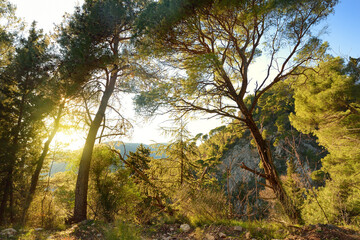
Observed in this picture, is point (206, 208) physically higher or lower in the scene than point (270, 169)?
lower

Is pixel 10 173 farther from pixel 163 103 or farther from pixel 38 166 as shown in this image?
pixel 163 103

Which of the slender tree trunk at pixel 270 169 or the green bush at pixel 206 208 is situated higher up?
the slender tree trunk at pixel 270 169

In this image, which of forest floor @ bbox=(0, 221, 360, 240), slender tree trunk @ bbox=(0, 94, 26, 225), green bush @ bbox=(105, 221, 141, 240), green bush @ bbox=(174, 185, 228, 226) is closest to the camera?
green bush @ bbox=(105, 221, 141, 240)

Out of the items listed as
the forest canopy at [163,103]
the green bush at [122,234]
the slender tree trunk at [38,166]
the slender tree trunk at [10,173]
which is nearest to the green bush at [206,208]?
the forest canopy at [163,103]

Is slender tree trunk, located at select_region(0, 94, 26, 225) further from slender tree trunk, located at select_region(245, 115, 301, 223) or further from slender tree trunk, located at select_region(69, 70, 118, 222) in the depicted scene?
slender tree trunk, located at select_region(245, 115, 301, 223)

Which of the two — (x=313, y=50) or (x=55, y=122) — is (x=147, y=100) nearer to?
(x=313, y=50)

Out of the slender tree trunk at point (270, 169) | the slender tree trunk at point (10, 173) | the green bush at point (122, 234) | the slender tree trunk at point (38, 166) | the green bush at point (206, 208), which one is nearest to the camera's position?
the green bush at point (122, 234)

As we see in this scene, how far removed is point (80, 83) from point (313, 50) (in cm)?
754

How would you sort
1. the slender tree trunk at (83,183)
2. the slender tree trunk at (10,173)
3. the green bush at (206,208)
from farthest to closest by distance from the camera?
the slender tree trunk at (10,173) < the slender tree trunk at (83,183) < the green bush at (206,208)

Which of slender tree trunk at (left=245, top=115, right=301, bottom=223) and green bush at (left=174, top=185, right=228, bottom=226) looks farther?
slender tree trunk at (left=245, top=115, right=301, bottom=223)

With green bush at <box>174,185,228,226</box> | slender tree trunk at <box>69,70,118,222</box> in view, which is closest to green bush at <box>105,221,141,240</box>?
green bush at <box>174,185,228,226</box>

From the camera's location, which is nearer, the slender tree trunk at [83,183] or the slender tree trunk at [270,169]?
the slender tree trunk at [270,169]

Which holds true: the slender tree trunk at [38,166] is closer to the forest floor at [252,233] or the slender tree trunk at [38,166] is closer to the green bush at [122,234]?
the forest floor at [252,233]

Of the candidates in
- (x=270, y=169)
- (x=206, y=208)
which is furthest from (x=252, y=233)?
(x=270, y=169)
